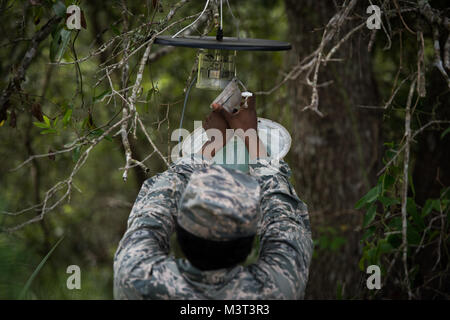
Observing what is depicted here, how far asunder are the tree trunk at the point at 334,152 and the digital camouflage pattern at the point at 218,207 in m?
2.25

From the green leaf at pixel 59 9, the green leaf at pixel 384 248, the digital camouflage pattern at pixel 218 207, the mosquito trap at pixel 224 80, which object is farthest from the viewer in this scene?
the green leaf at pixel 384 248

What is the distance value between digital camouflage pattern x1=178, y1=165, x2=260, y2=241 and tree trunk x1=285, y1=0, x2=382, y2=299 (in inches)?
88.4

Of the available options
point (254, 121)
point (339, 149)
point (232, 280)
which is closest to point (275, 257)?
point (232, 280)

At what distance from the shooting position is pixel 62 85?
3.74 meters

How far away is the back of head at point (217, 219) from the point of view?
1303mm

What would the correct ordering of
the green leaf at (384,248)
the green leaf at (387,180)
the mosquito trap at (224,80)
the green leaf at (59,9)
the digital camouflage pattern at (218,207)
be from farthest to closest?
the green leaf at (384,248), the green leaf at (387,180), the green leaf at (59,9), the mosquito trap at (224,80), the digital camouflage pattern at (218,207)

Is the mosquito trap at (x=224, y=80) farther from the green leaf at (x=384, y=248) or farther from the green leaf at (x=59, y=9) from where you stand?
the green leaf at (x=384, y=248)

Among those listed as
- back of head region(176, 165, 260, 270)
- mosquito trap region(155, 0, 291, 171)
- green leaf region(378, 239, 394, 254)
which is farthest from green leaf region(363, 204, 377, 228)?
back of head region(176, 165, 260, 270)

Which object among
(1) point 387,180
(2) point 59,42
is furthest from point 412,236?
(2) point 59,42

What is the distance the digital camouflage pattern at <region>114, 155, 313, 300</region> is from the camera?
1388mm

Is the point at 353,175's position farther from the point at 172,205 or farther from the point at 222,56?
the point at 172,205

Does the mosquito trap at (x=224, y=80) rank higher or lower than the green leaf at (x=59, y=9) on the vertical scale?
lower

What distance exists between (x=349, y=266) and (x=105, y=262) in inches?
118

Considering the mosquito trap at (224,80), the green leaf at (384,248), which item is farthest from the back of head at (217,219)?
the green leaf at (384,248)
